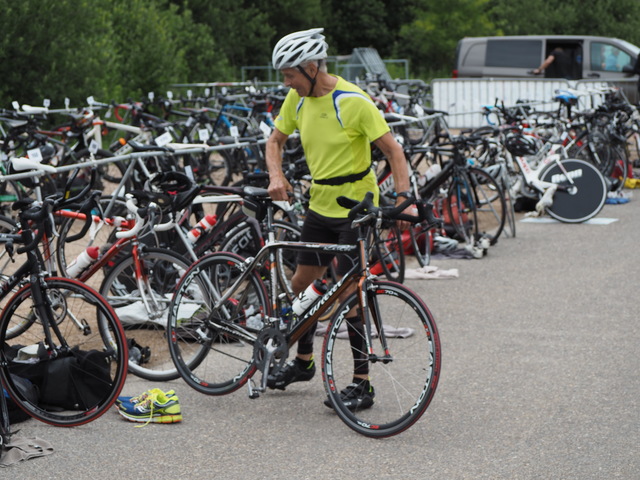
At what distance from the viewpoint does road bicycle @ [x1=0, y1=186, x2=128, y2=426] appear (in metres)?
5.34

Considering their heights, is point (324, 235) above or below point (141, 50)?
below

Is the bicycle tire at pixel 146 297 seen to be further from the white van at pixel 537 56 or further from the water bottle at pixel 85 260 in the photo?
the white van at pixel 537 56

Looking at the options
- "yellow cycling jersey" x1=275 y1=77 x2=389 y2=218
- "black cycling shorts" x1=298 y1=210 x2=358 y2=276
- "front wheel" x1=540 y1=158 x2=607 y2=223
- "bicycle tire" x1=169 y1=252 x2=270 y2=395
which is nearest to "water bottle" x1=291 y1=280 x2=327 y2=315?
"black cycling shorts" x1=298 y1=210 x2=358 y2=276

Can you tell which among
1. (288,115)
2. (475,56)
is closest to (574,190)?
(288,115)

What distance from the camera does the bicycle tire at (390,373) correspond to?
16.8 feet

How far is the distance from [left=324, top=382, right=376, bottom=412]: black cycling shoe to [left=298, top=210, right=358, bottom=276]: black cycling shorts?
57 cm

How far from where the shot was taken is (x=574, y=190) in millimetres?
12125

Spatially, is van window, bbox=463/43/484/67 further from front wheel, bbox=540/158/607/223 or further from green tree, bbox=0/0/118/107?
front wheel, bbox=540/158/607/223

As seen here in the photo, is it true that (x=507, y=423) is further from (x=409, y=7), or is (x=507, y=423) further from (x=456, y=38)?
(x=409, y=7)

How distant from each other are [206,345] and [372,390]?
3.20 feet

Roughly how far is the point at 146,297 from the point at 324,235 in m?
1.12

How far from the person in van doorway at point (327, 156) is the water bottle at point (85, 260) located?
115 cm

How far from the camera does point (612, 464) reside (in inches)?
191

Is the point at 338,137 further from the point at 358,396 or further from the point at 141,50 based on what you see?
the point at 141,50
